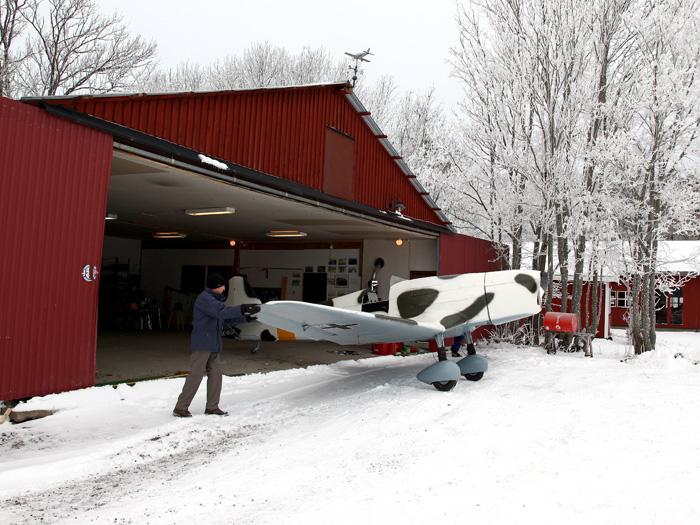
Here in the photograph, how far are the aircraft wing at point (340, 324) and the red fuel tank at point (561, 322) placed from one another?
21.4 feet

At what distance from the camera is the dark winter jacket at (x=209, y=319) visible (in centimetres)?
614

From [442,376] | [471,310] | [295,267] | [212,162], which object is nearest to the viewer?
[442,376]

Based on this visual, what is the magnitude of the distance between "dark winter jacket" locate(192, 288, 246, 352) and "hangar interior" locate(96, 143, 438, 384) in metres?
2.04

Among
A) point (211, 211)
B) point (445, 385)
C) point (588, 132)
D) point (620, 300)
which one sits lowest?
point (445, 385)

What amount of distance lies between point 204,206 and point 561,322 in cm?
863

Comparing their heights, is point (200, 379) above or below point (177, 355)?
above

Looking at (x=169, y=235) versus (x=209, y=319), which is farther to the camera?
(x=169, y=235)

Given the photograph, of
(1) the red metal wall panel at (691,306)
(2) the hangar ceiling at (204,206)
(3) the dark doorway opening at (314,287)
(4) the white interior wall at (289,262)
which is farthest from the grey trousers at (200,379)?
(1) the red metal wall panel at (691,306)

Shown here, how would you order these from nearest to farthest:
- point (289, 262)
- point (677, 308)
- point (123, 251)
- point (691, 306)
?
point (289, 262) → point (123, 251) → point (691, 306) → point (677, 308)

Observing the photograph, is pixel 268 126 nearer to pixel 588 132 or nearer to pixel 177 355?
pixel 177 355

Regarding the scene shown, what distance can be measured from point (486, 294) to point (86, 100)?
5851 millimetres

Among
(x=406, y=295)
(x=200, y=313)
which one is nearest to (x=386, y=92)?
(x=406, y=295)

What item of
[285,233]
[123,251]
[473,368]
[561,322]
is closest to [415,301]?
[473,368]

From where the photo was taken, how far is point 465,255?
15016mm
